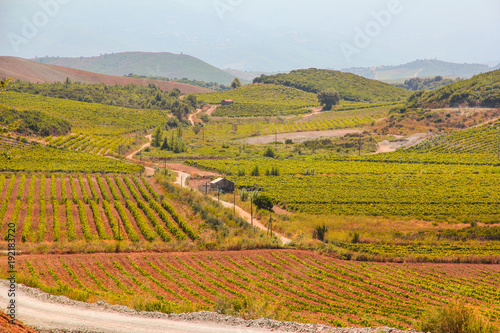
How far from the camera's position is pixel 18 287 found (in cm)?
2148

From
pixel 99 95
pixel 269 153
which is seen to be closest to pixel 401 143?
pixel 269 153

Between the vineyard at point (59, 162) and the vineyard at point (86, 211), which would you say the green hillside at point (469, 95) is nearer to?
the vineyard at point (59, 162)

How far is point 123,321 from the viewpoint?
722 inches

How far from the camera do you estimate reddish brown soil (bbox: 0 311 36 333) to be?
14464mm

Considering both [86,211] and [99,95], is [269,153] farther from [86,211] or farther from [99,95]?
[99,95]

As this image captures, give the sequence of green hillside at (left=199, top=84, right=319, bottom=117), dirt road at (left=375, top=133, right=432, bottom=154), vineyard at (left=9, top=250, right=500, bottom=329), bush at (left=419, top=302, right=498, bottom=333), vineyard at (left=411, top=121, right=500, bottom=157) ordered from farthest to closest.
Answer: green hillside at (left=199, top=84, right=319, bottom=117) → dirt road at (left=375, top=133, right=432, bottom=154) → vineyard at (left=411, top=121, right=500, bottom=157) → vineyard at (left=9, top=250, right=500, bottom=329) → bush at (left=419, top=302, right=498, bottom=333)

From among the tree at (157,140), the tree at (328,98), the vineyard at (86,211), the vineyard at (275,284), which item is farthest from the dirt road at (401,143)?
the vineyard at (275,284)

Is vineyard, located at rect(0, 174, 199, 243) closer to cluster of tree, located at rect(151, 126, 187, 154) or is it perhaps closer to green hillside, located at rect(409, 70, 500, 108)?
cluster of tree, located at rect(151, 126, 187, 154)

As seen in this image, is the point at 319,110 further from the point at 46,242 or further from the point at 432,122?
the point at 46,242

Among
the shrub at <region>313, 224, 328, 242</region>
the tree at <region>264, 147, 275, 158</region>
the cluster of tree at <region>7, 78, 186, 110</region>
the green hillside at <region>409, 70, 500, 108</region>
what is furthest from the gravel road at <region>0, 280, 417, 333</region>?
the cluster of tree at <region>7, 78, 186, 110</region>

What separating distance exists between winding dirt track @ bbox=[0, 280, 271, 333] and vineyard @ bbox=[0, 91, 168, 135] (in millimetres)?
95494

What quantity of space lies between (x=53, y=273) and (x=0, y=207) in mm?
22220

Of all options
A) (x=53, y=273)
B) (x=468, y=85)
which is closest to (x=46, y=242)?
(x=53, y=273)

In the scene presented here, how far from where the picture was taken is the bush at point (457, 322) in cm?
1619
